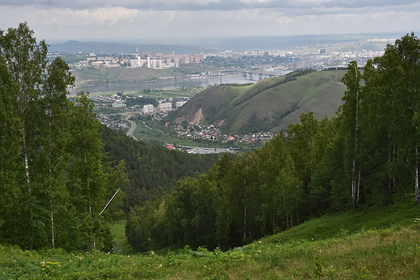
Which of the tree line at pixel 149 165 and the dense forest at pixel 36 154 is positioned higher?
the dense forest at pixel 36 154

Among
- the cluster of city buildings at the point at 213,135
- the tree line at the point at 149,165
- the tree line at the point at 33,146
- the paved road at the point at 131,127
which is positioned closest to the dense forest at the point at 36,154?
the tree line at the point at 33,146

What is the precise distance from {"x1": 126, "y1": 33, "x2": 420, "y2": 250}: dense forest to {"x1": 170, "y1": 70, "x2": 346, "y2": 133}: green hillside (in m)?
121

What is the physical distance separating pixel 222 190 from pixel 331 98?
142 metres

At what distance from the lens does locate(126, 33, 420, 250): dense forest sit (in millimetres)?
16531

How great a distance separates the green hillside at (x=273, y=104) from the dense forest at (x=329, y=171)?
12102 cm

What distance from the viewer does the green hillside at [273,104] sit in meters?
154

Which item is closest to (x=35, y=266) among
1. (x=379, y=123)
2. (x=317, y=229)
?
(x=317, y=229)

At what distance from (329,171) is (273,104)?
5886 inches

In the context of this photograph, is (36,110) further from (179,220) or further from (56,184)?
(179,220)

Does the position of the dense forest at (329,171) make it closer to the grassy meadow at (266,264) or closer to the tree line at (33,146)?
the grassy meadow at (266,264)

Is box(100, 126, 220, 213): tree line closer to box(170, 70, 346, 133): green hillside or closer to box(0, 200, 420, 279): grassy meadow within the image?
box(170, 70, 346, 133): green hillside

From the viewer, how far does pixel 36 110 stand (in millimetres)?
14891

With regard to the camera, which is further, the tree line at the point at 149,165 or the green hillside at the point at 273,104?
the green hillside at the point at 273,104

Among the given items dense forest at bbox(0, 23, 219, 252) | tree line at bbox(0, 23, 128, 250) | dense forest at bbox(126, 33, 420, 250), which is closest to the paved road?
dense forest at bbox(126, 33, 420, 250)
